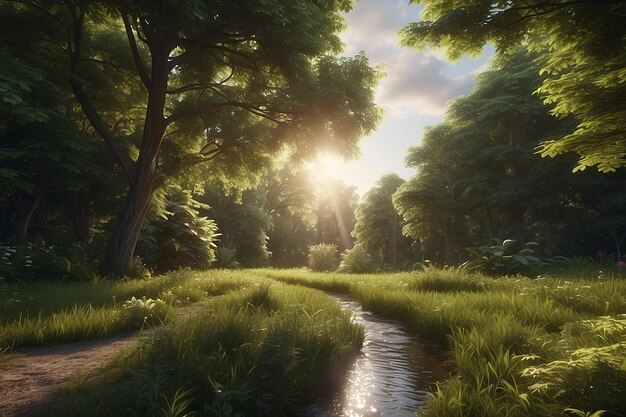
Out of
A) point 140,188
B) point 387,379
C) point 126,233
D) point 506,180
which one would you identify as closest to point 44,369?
point 387,379

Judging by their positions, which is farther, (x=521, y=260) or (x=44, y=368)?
(x=521, y=260)

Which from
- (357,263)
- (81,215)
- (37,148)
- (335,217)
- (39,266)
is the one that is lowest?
(39,266)

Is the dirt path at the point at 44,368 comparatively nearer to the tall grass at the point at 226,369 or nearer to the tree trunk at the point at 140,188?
the tall grass at the point at 226,369

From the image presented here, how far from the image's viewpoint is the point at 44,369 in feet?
14.2

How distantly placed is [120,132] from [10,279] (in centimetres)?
796

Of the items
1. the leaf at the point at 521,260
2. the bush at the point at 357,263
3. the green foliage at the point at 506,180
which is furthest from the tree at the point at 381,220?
the leaf at the point at 521,260

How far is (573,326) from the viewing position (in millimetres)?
4629

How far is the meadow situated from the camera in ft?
10.2

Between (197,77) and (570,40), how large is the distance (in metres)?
13.2

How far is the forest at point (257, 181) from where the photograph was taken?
3.82 m

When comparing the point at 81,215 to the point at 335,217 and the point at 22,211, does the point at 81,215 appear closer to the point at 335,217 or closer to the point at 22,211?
the point at 22,211

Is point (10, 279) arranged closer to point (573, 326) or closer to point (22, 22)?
point (22, 22)

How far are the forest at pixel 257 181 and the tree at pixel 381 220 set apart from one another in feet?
39.8

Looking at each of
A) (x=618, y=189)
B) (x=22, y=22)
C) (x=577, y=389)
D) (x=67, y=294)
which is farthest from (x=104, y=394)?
(x=618, y=189)
